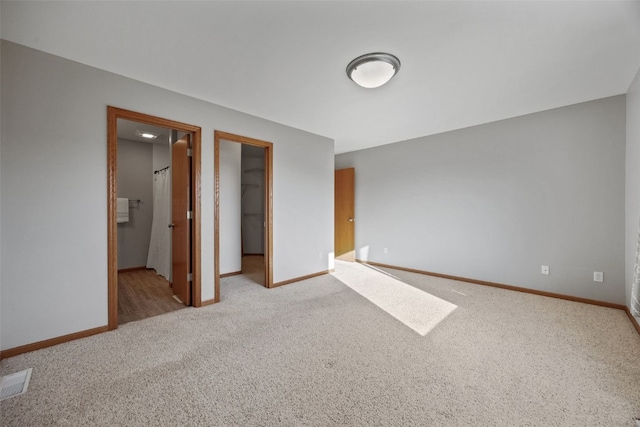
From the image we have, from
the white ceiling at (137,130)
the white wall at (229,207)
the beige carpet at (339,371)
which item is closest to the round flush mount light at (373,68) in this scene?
the beige carpet at (339,371)

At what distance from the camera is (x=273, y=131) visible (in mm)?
3838

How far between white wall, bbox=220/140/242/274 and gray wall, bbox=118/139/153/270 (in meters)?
1.66

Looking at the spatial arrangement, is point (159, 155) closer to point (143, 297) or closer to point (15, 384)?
point (143, 297)

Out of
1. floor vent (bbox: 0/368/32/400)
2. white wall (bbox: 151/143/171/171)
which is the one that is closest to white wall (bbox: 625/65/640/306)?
floor vent (bbox: 0/368/32/400)

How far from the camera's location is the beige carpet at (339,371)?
4.85 ft

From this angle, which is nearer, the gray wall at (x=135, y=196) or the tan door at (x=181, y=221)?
the tan door at (x=181, y=221)

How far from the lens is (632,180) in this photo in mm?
2699

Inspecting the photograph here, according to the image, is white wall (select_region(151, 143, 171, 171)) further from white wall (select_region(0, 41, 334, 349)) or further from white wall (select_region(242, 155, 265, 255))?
white wall (select_region(0, 41, 334, 349))

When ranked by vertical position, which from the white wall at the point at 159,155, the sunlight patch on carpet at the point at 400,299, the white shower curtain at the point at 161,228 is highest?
the white wall at the point at 159,155

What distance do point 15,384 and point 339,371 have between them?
2.12 metres

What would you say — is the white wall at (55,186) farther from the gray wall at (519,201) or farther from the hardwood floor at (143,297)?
the gray wall at (519,201)

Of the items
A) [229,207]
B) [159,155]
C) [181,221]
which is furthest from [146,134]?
[181,221]

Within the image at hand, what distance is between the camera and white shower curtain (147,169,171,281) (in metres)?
4.17

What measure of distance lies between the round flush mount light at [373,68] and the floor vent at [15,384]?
3273mm
